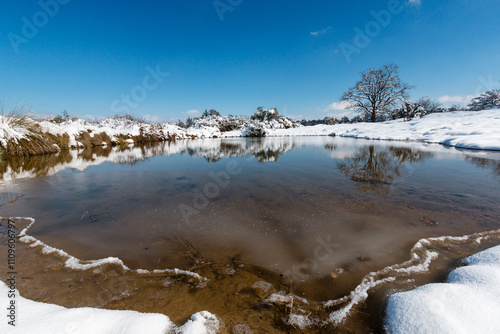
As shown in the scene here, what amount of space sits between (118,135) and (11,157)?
35.6 ft

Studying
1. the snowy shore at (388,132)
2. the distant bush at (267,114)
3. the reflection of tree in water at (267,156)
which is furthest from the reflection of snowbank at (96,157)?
the distant bush at (267,114)

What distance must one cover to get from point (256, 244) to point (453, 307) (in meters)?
1.45

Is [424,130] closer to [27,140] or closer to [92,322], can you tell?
[92,322]

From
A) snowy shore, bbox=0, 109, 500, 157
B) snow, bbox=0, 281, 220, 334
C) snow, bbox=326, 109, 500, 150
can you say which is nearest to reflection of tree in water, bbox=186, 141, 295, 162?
snow, bbox=0, 281, 220, 334

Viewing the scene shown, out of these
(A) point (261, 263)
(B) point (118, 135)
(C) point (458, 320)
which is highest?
(B) point (118, 135)

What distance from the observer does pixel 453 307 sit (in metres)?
1.06

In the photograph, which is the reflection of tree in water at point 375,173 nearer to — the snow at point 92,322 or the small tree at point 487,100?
the snow at point 92,322

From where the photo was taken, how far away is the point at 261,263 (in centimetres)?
173

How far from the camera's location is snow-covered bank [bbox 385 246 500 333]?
0.98m

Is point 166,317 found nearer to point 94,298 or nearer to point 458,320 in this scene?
point 94,298

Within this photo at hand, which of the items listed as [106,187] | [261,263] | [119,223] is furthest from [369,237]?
[106,187]

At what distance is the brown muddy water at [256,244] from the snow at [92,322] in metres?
0.11

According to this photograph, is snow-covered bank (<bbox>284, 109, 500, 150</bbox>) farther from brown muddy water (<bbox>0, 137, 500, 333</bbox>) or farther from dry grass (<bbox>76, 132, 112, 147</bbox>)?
dry grass (<bbox>76, 132, 112, 147</bbox>)

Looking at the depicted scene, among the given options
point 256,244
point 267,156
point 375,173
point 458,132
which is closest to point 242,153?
point 267,156
